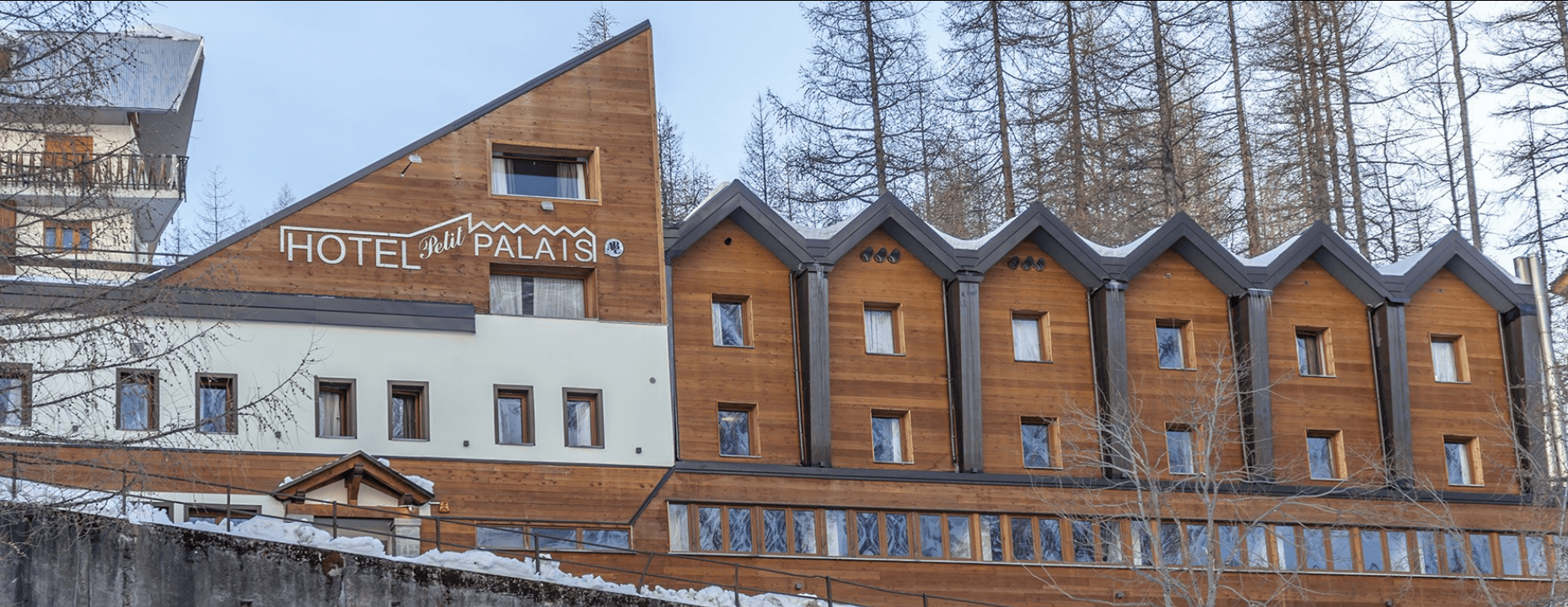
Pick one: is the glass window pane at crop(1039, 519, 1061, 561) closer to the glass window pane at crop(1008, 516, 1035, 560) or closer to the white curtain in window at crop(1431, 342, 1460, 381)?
the glass window pane at crop(1008, 516, 1035, 560)

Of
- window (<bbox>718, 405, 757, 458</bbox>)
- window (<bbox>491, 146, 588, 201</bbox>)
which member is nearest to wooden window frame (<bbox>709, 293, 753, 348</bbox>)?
window (<bbox>718, 405, 757, 458</bbox>)

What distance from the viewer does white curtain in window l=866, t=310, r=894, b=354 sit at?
1483 inches

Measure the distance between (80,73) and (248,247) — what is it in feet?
44.3

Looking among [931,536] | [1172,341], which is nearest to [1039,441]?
[931,536]

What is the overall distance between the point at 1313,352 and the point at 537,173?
17.1 metres

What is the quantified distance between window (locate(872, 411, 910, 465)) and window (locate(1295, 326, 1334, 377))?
9.06 m

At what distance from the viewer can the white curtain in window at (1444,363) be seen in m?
41.2

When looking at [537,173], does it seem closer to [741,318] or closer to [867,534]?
[741,318]

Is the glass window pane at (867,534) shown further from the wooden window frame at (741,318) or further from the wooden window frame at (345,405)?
the wooden window frame at (345,405)

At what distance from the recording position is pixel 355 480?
105 feet

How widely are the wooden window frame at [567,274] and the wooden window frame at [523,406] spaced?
56.3 inches

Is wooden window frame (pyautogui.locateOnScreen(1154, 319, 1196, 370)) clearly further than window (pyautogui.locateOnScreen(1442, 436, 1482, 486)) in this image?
No

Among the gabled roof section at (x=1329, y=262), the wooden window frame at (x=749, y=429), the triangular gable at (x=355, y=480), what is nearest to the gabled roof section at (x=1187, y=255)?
the gabled roof section at (x=1329, y=262)

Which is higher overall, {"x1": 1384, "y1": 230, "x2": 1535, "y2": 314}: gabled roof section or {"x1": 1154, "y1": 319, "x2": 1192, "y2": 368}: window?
{"x1": 1384, "y1": 230, "x2": 1535, "y2": 314}: gabled roof section
